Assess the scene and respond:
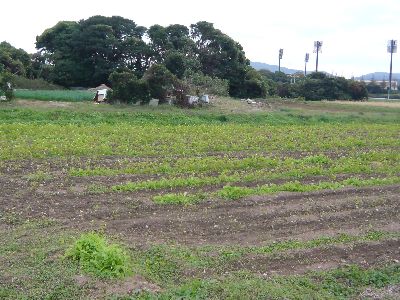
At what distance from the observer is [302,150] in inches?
704

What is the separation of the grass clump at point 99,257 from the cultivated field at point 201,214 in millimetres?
97

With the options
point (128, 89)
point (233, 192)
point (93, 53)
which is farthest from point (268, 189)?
point (93, 53)

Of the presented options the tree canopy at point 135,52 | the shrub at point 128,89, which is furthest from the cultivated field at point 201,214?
the tree canopy at point 135,52

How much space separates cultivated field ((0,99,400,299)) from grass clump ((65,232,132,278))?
10cm

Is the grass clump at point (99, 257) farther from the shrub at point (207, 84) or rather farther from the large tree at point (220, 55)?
the large tree at point (220, 55)

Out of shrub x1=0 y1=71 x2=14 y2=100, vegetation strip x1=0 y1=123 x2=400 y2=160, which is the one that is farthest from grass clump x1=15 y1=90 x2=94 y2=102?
vegetation strip x1=0 y1=123 x2=400 y2=160

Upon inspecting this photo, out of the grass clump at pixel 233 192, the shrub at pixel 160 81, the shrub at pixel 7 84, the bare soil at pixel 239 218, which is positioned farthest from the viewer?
the shrub at pixel 160 81

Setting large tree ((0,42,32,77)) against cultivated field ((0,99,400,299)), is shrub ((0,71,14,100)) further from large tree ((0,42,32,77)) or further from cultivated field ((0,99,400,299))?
large tree ((0,42,32,77))

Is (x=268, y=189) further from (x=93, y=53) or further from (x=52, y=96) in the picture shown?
(x=93, y=53)

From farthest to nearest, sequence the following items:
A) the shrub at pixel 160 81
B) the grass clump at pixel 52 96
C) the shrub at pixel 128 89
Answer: the grass clump at pixel 52 96
the shrub at pixel 160 81
the shrub at pixel 128 89

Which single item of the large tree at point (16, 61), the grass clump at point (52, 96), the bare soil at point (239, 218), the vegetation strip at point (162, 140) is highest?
the large tree at point (16, 61)

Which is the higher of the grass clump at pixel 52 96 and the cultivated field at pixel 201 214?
the grass clump at pixel 52 96

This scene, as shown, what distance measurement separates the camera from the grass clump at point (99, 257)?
21.5 feet

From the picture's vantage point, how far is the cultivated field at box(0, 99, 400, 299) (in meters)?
6.55
